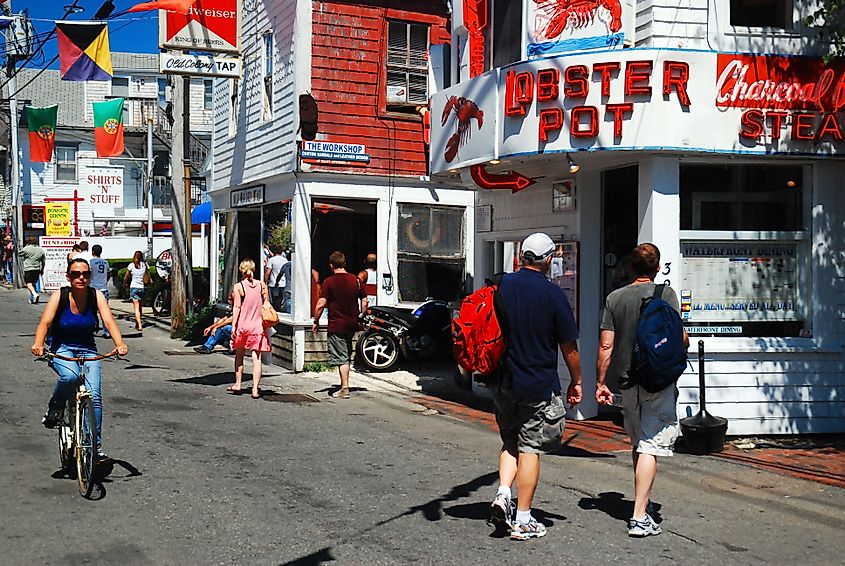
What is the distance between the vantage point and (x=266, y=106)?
1794 centimetres

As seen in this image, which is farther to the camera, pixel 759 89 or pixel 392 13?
pixel 392 13

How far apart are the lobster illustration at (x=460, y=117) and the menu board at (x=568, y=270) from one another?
173 cm

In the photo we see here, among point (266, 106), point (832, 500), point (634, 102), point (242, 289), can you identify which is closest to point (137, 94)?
point (266, 106)

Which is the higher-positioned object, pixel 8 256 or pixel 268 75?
pixel 268 75

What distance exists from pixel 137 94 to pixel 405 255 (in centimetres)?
3249

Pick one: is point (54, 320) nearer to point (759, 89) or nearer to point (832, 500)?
point (832, 500)

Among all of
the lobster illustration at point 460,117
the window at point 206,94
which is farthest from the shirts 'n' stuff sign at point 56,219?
the lobster illustration at point 460,117

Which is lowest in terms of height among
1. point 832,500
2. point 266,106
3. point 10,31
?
point 832,500

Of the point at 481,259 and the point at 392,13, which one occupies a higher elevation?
the point at 392,13

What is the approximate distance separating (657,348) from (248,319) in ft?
26.0

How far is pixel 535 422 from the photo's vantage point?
6.30 metres

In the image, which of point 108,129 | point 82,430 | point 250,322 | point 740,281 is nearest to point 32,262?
point 108,129

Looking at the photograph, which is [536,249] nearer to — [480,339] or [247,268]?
[480,339]

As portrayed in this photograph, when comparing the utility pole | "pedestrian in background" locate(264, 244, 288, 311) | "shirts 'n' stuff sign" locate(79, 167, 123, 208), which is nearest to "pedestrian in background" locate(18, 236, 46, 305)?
"shirts 'n' stuff sign" locate(79, 167, 123, 208)
